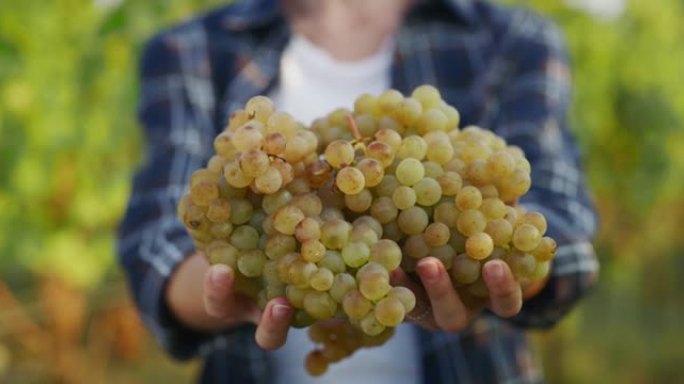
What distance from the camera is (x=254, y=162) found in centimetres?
106

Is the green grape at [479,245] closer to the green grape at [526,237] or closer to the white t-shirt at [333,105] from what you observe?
the green grape at [526,237]

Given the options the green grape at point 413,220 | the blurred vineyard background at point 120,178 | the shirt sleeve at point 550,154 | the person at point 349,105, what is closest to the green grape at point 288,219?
the green grape at point 413,220

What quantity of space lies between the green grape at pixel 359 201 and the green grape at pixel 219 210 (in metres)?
0.12

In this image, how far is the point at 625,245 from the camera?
535 cm

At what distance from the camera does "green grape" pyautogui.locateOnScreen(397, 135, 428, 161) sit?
112 centimetres

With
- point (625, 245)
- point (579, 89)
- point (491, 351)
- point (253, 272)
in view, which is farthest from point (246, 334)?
point (625, 245)

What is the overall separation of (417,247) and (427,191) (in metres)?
0.06

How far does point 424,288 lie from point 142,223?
0.58m

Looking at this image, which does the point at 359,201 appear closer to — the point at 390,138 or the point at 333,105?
the point at 390,138

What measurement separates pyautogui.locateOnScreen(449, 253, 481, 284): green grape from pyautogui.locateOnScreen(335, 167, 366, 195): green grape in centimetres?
13

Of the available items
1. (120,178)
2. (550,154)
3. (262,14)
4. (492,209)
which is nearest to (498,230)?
(492,209)

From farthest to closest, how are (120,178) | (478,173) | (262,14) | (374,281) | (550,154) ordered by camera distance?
(120,178) → (262,14) → (550,154) → (478,173) → (374,281)

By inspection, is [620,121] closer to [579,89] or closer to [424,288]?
[579,89]

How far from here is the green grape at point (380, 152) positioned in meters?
1.09
